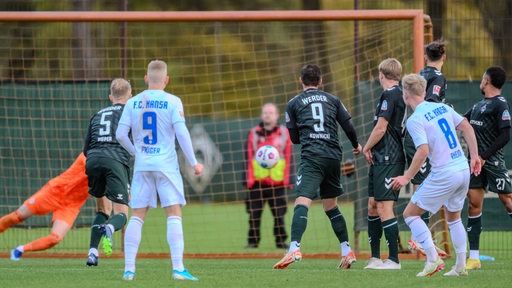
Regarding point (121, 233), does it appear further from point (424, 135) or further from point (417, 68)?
point (424, 135)

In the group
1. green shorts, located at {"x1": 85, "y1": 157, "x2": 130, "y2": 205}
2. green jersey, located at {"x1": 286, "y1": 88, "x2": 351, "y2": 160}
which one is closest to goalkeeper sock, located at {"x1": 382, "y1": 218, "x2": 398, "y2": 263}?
green jersey, located at {"x1": 286, "y1": 88, "x2": 351, "y2": 160}

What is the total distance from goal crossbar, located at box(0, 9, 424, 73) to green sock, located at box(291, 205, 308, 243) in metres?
2.79

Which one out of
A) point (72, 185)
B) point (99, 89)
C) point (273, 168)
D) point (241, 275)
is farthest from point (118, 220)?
point (273, 168)

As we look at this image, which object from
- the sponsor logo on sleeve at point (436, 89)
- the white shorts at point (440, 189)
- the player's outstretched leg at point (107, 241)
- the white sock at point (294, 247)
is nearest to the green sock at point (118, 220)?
the player's outstretched leg at point (107, 241)

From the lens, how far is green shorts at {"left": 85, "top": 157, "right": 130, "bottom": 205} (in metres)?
11.1

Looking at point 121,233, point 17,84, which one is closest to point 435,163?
point 121,233

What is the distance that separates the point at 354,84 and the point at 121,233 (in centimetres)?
351

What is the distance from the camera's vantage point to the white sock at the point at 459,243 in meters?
9.12

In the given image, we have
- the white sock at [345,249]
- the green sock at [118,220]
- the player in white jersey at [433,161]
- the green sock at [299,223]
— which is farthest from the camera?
the green sock at [118,220]

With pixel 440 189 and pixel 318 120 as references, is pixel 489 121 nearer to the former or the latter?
pixel 318 120

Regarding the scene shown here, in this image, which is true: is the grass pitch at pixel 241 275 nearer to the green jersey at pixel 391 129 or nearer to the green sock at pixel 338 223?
the green sock at pixel 338 223

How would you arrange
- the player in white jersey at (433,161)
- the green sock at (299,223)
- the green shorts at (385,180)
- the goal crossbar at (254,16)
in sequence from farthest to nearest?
the goal crossbar at (254,16), the green shorts at (385,180), the green sock at (299,223), the player in white jersey at (433,161)

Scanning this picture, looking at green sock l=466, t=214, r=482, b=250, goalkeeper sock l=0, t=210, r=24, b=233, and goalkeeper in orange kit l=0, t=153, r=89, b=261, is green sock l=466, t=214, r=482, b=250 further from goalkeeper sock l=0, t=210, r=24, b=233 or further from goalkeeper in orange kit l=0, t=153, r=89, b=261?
goalkeeper sock l=0, t=210, r=24, b=233

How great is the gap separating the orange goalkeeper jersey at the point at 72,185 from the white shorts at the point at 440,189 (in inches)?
169
